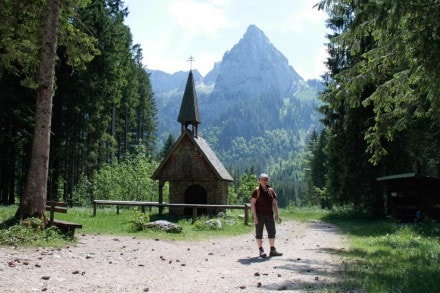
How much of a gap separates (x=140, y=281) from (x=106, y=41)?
29.1 metres

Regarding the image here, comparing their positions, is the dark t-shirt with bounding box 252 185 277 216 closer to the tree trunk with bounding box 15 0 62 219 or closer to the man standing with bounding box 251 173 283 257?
the man standing with bounding box 251 173 283 257

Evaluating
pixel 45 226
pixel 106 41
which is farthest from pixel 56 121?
pixel 45 226

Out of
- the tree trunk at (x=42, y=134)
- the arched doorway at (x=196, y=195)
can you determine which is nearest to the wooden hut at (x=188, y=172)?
the arched doorway at (x=196, y=195)

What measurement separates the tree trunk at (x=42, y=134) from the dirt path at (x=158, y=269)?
1.85 meters

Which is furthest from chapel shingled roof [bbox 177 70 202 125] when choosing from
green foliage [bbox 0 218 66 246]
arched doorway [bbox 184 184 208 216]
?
green foliage [bbox 0 218 66 246]

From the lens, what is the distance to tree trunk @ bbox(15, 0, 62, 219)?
11.9 metres

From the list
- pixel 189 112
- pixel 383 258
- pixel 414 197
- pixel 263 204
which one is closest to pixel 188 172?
pixel 189 112

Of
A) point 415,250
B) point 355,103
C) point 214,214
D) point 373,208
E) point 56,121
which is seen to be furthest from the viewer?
point 56,121

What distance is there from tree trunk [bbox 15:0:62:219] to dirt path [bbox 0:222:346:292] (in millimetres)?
1850

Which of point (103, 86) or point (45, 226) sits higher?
point (103, 86)

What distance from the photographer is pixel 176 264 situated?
30.6ft

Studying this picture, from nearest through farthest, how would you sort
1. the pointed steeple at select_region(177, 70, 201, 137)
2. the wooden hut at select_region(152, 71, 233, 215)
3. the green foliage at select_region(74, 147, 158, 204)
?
the wooden hut at select_region(152, 71, 233, 215) < the pointed steeple at select_region(177, 70, 201, 137) < the green foliage at select_region(74, 147, 158, 204)

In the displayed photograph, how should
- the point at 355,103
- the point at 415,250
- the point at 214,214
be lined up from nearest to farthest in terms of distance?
the point at 415,250 < the point at 355,103 < the point at 214,214

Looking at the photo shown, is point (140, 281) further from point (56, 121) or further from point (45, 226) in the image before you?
point (56, 121)
